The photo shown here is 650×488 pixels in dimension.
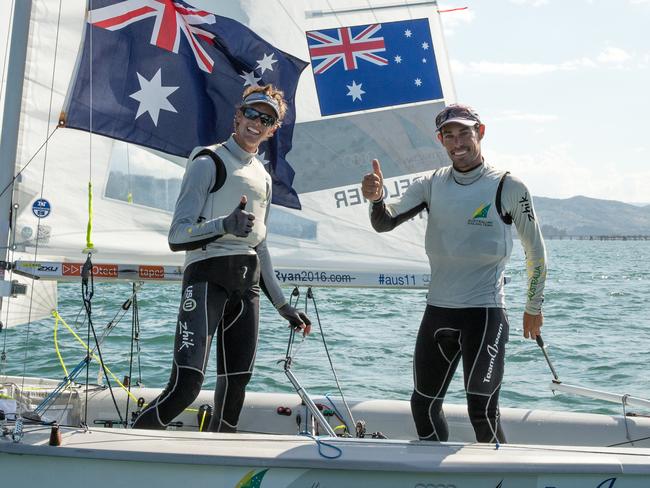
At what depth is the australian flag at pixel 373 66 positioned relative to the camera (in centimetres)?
508

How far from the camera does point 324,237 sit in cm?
497

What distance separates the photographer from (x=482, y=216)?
3.54 metres

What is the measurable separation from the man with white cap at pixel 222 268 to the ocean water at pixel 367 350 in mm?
1139

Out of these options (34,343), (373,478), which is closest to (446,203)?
(373,478)

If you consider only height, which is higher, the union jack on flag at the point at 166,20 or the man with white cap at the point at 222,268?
the union jack on flag at the point at 166,20

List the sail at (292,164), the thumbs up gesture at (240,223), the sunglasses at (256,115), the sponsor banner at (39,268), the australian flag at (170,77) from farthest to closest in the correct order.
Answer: the australian flag at (170,77)
the sail at (292,164)
the sponsor banner at (39,268)
the sunglasses at (256,115)
the thumbs up gesture at (240,223)

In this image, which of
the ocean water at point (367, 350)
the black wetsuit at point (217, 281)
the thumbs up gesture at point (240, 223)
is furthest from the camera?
the ocean water at point (367, 350)

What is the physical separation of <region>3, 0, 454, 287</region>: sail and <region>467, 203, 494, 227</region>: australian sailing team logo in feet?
4.37

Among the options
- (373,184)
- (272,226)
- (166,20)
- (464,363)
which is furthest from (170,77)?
(464,363)

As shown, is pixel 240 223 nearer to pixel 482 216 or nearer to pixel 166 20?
pixel 482 216

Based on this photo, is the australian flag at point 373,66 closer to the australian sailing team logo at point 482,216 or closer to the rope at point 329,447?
the australian sailing team logo at point 482,216

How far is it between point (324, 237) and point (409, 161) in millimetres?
679

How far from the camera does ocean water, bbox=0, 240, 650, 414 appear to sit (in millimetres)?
7488

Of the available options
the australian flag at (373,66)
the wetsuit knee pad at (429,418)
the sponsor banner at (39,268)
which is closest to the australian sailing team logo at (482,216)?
the wetsuit knee pad at (429,418)
